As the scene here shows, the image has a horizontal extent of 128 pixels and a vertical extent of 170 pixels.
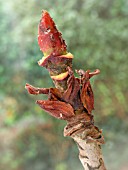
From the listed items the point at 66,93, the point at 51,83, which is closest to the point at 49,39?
the point at 66,93

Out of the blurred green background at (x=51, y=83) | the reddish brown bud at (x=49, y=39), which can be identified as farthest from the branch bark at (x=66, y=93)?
the blurred green background at (x=51, y=83)

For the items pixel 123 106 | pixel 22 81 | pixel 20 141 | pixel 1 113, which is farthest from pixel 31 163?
pixel 123 106

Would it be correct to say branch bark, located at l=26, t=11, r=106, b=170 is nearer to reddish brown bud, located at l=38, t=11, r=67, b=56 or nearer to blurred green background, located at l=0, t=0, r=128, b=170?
reddish brown bud, located at l=38, t=11, r=67, b=56

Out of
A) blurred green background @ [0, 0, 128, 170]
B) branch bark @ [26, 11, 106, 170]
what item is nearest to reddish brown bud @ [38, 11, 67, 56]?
branch bark @ [26, 11, 106, 170]

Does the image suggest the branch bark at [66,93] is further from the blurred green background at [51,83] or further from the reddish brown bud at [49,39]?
the blurred green background at [51,83]

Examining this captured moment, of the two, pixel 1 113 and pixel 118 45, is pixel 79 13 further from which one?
pixel 1 113
